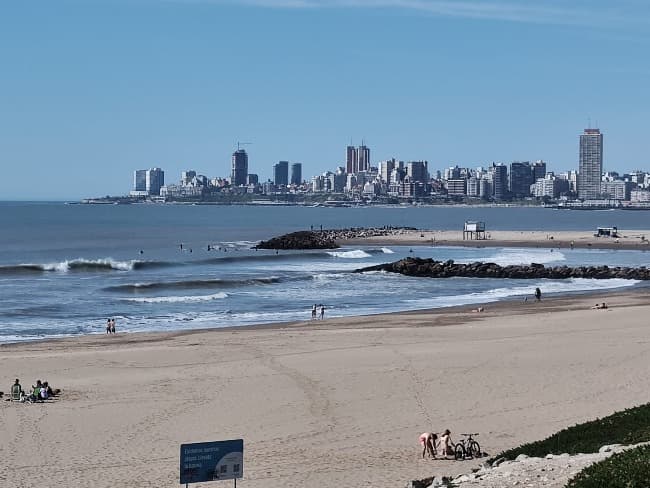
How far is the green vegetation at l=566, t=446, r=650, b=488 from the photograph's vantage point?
428 inches

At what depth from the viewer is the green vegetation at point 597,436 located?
48.3 feet

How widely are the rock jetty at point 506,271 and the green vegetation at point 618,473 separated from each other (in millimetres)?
50251

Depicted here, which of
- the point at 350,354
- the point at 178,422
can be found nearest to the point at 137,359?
the point at 350,354

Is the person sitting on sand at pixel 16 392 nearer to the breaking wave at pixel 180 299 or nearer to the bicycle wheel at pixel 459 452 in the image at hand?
the bicycle wheel at pixel 459 452

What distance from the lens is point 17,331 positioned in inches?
1438

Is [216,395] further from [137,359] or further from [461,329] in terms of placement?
[461,329]

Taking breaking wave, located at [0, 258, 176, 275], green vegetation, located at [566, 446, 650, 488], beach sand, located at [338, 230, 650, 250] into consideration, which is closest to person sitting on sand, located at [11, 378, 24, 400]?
green vegetation, located at [566, 446, 650, 488]

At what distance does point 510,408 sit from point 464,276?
41878 mm

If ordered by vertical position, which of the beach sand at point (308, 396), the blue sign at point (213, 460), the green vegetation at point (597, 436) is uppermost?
the blue sign at point (213, 460)

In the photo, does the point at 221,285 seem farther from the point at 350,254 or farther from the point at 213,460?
the point at 213,460

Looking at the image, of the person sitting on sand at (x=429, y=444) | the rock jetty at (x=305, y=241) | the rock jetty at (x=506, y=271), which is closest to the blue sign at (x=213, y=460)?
the person sitting on sand at (x=429, y=444)

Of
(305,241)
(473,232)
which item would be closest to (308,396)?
(305,241)

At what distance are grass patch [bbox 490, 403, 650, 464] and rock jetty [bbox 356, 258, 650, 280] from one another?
45.7 m

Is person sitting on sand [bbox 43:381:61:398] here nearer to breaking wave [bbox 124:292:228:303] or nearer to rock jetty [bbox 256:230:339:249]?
breaking wave [bbox 124:292:228:303]
